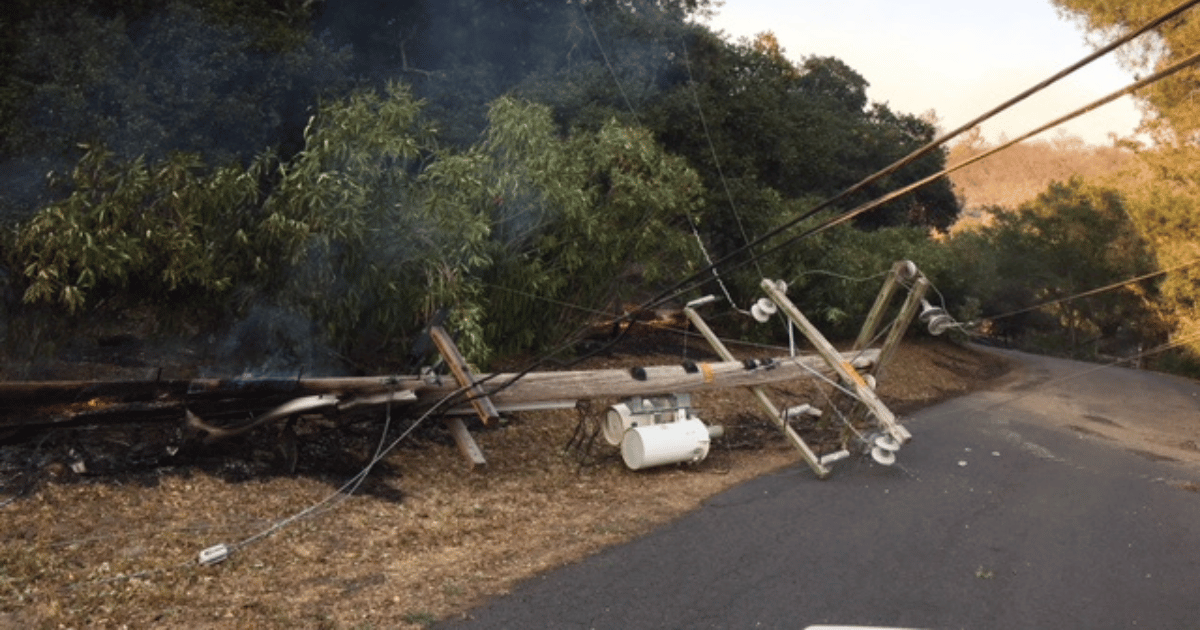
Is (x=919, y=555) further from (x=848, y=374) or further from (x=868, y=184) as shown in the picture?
(x=868, y=184)

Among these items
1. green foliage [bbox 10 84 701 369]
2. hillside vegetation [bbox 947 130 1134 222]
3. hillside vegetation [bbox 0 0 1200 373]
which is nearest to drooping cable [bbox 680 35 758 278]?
hillside vegetation [bbox 0 0 1200 373]

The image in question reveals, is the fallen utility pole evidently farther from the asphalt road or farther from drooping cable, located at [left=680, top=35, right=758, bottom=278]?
drooping cable, located at [left=680, top=35, right=758, bottom=278]

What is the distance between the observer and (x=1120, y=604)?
8078 millimetres

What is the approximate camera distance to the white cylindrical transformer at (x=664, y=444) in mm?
11281

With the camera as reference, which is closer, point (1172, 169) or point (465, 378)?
point (465, 378)

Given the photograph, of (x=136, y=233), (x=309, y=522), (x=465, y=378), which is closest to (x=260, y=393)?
(x=309, y=522)

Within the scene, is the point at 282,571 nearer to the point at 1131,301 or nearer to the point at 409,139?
the point at 409,139

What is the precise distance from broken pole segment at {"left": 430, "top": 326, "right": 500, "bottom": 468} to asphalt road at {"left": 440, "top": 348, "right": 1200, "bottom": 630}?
2.20 m

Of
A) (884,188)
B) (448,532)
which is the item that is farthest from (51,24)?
(884,188)

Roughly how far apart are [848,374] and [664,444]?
253cm

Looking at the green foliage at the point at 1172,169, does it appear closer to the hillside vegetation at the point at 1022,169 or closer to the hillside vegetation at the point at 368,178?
the hillside vegetation at the point at 368,178

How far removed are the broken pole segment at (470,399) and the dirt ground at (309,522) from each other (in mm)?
384

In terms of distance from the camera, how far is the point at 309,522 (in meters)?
8.70

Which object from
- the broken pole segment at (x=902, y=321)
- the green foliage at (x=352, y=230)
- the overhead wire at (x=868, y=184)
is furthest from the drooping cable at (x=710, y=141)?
the overhead wire at (x=868, y=184)
